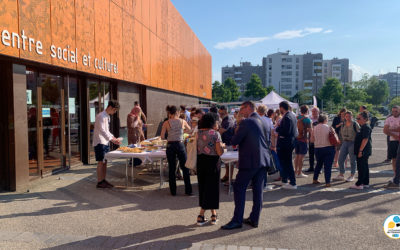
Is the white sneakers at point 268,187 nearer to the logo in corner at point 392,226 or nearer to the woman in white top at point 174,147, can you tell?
the woman in white top at point 174,147

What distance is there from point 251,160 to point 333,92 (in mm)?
81305

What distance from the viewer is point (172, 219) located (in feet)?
16.5

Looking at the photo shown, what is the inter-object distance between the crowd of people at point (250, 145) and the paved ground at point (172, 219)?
0.39 metres

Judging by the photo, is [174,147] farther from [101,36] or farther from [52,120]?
[101,36]

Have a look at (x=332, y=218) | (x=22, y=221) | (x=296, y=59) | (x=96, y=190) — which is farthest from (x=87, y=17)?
(x=296, y=59)

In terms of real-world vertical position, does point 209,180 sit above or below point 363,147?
below

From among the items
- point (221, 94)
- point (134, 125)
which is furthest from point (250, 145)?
point (221, 94)

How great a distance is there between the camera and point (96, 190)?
6.91 m

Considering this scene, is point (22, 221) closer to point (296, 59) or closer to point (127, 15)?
point (127, 15)

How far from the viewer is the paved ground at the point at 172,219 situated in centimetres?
413

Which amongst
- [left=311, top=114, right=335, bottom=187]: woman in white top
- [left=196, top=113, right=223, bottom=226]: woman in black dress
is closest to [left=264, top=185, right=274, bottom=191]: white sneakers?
[left=311, top=114, right=335, bottom=187]: woman in white top

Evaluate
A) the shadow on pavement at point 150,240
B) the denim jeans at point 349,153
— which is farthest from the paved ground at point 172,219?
the denim jeans at point 349,153

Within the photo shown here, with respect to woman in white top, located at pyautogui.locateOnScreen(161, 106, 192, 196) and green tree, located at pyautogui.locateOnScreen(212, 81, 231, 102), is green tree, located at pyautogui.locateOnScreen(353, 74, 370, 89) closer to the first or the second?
green tree, located at pyautogui.locateOnScreen(212, 81, 231, 102)

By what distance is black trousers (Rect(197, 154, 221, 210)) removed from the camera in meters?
4.78
